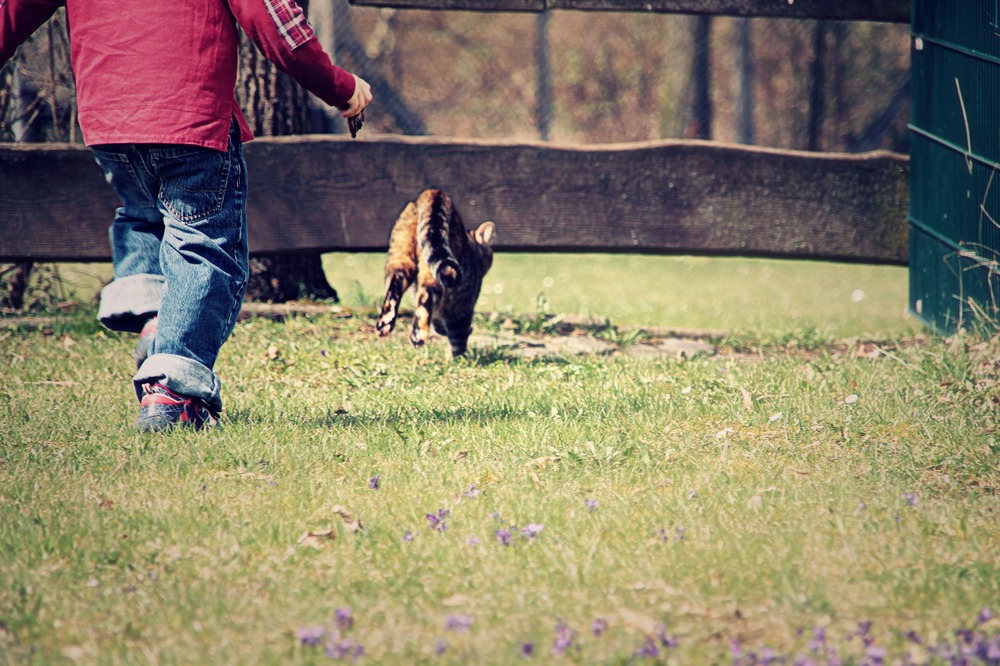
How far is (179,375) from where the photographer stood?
13.2 feet

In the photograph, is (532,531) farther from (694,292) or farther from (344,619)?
(694,292)

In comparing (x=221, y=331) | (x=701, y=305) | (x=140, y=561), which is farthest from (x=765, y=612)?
(x=701, y=305)

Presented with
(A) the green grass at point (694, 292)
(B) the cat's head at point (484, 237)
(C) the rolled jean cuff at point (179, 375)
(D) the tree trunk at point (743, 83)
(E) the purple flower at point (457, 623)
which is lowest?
(A) the green grass at point (694, 292)

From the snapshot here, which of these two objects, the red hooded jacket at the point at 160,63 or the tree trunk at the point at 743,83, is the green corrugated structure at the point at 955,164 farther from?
the tree trunk at the point at 743,83

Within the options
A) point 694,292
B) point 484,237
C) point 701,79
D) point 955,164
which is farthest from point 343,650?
point 701,79

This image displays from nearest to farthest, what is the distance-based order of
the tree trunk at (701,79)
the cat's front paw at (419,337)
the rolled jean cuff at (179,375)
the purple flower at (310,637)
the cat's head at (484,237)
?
the purple flower at (310,637)
the rolled jean cuff at (179,375)
the cat's front paw at (419,337)
the cat's head at (484,237)
the tree trunk at (701,79)

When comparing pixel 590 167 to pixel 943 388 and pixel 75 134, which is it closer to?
pixel 943 388

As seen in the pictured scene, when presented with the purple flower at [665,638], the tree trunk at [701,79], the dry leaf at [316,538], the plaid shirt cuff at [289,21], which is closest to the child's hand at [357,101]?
the plaid shirt cuff at [289,21]

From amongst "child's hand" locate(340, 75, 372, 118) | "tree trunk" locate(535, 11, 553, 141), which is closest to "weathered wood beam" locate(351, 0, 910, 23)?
"child's hand" locate(340, 75, 372, 118)

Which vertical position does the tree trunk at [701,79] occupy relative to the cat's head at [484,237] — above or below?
above

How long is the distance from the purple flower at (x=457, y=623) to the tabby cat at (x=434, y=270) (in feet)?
9.28

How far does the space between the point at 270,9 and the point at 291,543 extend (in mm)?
1910

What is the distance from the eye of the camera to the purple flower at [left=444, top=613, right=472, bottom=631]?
2.58 meters

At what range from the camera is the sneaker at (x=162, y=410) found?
13.5ft
